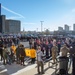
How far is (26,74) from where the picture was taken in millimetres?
11883

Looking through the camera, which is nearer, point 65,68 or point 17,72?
point 65,68

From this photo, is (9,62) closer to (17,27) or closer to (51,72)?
(51,72)

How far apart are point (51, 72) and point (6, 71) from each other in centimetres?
307

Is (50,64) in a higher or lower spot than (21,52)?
lower

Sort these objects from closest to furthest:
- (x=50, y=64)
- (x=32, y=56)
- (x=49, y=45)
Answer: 1. (x=50, y=64)
2. (x=32, y=56)
3. (x=49, y=45)

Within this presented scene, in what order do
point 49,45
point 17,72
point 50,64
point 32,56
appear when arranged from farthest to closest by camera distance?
point 49,45 < point 32,56 < point 50,64 < point 17,72

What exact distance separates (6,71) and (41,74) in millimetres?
2611

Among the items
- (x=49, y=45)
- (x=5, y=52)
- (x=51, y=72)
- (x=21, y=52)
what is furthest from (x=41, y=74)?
(x=49, y=45)

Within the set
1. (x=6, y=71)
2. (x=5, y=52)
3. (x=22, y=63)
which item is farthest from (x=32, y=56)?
(x=6, y=71)

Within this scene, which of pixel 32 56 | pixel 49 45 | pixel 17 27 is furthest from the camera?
pixel 17 27

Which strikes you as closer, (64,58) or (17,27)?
(64,58)

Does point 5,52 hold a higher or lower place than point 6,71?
higher

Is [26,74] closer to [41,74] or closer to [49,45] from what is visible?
[41,74]

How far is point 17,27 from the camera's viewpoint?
143 meters
